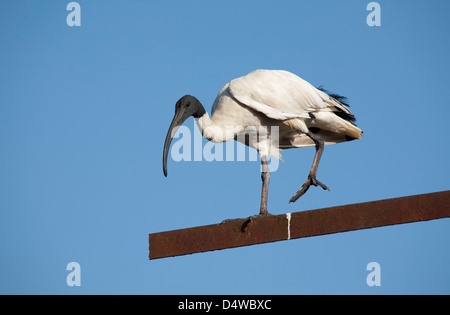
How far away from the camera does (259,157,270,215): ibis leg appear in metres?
7.80

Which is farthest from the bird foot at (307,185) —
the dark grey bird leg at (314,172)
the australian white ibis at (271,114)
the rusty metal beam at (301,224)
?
the rusty metal beam at (301,224)

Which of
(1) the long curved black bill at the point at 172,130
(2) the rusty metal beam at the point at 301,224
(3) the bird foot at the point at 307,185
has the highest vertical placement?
(1) the long curved black bill at the point at 172,130

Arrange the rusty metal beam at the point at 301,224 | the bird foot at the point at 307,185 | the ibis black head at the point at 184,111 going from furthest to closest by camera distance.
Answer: the ibis black head at the point at 184,111 < the bird foot at the point at 307,185 < the rusty metal beam at the point at 301,224

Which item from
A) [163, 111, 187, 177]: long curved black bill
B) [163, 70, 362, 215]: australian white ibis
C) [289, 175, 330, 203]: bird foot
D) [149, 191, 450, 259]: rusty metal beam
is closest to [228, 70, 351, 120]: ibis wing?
[163, 70, 362, 215]: australian white ibis

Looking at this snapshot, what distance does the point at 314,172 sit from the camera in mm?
7605

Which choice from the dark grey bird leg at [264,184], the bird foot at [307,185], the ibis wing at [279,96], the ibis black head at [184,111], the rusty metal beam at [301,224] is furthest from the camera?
the ibis black head at [184,111]

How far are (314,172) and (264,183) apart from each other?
2.31ft

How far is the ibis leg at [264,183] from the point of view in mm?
7797

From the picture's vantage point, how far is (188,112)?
324 inches

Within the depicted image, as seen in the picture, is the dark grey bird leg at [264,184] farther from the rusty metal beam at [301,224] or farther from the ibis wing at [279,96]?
the rusty metal beam at [301,224]

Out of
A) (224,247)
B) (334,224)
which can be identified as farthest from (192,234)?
(334,224)

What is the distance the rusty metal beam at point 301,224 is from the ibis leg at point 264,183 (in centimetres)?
137

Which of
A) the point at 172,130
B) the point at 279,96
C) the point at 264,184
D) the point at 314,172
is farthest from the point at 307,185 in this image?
the point at 172,130

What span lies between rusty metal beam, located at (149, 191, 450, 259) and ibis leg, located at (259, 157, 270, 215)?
137 cm
